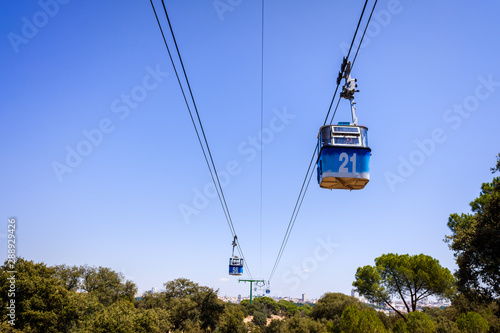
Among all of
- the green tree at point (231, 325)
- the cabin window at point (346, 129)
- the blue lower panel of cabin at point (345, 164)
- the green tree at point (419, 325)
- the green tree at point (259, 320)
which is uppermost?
the cabin window at point (346, 129)

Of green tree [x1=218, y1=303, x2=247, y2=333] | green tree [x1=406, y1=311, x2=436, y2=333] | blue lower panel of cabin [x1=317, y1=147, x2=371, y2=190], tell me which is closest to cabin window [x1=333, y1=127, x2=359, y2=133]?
blue lower panel of cabin [x1=317, y1=147, x2=371, y2=190]

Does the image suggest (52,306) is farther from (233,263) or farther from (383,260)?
(383,260)

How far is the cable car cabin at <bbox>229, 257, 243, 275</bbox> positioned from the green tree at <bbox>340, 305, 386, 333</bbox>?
1118cm

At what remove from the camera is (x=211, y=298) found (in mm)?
51750

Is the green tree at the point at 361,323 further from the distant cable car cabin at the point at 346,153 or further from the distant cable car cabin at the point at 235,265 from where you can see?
the distant cable car cabin at the point at 346,153

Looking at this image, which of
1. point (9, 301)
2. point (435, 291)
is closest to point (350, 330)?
point (435, 291)

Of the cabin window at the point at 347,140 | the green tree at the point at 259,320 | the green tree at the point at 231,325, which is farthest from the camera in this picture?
the green tree at the point at 259,320

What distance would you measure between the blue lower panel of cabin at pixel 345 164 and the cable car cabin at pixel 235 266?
2420cm

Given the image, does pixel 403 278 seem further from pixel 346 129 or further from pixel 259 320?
pixel 259 320

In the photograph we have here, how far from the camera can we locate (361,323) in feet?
84.2

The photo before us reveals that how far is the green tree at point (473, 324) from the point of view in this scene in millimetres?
23266

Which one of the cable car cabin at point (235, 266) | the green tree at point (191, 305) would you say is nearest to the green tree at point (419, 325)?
the cable car cabin at point (235, 266)

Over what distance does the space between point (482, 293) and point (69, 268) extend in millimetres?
58946

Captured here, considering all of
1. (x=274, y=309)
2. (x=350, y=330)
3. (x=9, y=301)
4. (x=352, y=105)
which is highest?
(x=352, y=105)
